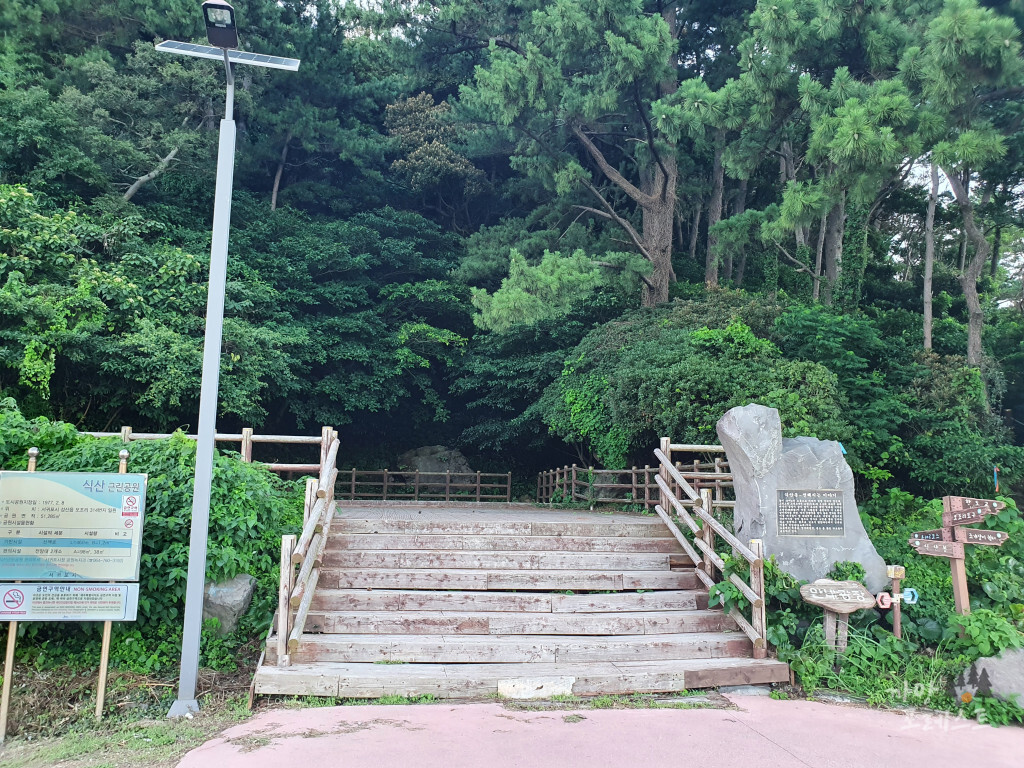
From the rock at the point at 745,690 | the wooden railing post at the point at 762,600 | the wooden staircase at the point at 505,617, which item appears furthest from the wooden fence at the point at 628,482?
the rock at the point at 745,690

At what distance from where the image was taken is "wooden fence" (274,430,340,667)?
5758 millimetres

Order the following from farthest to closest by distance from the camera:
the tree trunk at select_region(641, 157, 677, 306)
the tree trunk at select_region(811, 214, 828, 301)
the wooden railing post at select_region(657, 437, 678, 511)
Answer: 1. the tree trunk at select_region(641, 157, 677, 306)
2. the tree trunk at select_region(811, 214, 828, 301)
3. the wooden railing post at select_region(657, 437, 678, 511)

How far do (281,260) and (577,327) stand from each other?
8.26m

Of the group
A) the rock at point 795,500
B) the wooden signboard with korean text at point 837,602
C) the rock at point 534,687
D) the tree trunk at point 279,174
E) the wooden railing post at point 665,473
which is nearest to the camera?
the rock at point 534,687

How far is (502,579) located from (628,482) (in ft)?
36.6

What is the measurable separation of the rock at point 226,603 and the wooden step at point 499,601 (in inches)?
25.3

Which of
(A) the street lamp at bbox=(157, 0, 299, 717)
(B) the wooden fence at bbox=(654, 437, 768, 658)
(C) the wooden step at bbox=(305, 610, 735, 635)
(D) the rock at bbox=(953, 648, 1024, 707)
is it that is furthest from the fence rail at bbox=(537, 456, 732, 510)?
(A) the street lamp at bbox=(157, 0, 299, 717)

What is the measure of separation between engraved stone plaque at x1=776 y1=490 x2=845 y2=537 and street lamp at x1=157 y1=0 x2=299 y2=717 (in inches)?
204

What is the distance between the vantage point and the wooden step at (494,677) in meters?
Answer: 5.43

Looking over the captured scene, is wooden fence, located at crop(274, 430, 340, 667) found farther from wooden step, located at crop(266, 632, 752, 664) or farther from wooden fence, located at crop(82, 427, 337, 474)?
wooden fence, located at crop(82, 427, 337, 474)

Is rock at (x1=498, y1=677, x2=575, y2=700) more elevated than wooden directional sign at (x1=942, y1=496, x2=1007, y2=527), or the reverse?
wooden directional sign at (x1=942, y1=496, x2=1007, y2=527)

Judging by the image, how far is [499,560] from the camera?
7547 mm

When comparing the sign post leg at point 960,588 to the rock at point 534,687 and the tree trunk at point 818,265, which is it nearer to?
the rock at point 534,687

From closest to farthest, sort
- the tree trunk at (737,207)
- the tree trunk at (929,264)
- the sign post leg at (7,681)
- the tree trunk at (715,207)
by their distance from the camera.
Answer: the sign post leg at (7,681) → the tree trunk at (929,264) → the tree trunk at (715,207) → the tree trunk at (737,207)
